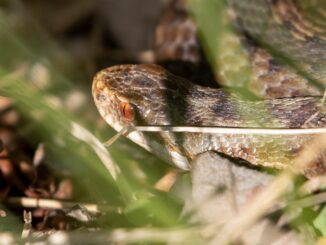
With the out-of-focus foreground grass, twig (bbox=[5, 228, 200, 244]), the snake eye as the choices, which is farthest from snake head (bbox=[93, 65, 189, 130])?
twig (bbox=[5, 228, 200, 244])

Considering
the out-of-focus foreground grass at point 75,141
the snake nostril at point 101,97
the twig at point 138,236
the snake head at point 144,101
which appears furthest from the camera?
the snake nostril at point 101,97

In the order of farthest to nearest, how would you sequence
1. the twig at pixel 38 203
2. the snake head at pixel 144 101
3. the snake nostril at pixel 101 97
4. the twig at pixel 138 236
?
the snake nostril at pixel 101 97 → the snake head at pixel 144 101 → the twig at pixel 38 203 → the twig at pixel 138 236

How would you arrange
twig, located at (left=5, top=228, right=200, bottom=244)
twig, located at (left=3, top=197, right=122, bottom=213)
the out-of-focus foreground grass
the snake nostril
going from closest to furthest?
1. twig, located at (left=5, top=228, right=200, bottom=244)
2. the out-of-focus foreground grass
3. twig, located at (left=3, top=197, right=122, bottom=213)
4. the snake nostril

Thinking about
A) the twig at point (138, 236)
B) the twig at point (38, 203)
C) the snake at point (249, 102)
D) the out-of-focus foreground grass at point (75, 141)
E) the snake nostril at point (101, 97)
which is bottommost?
the twig at point (38, 203)

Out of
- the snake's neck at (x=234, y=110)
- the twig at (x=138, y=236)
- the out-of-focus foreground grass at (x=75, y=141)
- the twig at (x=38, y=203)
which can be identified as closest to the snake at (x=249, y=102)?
the snake's neck at (x=234, y=110)

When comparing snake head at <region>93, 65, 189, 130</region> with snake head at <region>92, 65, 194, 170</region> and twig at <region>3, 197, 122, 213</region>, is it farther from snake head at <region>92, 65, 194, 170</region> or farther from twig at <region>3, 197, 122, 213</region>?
twig at <region>3, 197, 122, 213</region>

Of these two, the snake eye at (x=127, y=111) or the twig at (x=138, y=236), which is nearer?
the twig at (x=138, y=236)

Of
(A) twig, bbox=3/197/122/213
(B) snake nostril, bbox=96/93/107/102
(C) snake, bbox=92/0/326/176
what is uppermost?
(C) snake, bbox=92/0/326/176

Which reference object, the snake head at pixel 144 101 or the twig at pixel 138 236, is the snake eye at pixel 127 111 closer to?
the snake head at pixel 144 101

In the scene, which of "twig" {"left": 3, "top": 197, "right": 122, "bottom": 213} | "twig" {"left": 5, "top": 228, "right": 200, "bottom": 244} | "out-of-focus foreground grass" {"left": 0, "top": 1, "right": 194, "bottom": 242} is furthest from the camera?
"twig" {"left": 3, "top": 197, "right": 122, "bottom": 213}

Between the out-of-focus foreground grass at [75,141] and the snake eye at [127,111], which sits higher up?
the snake eye at [127,111]
